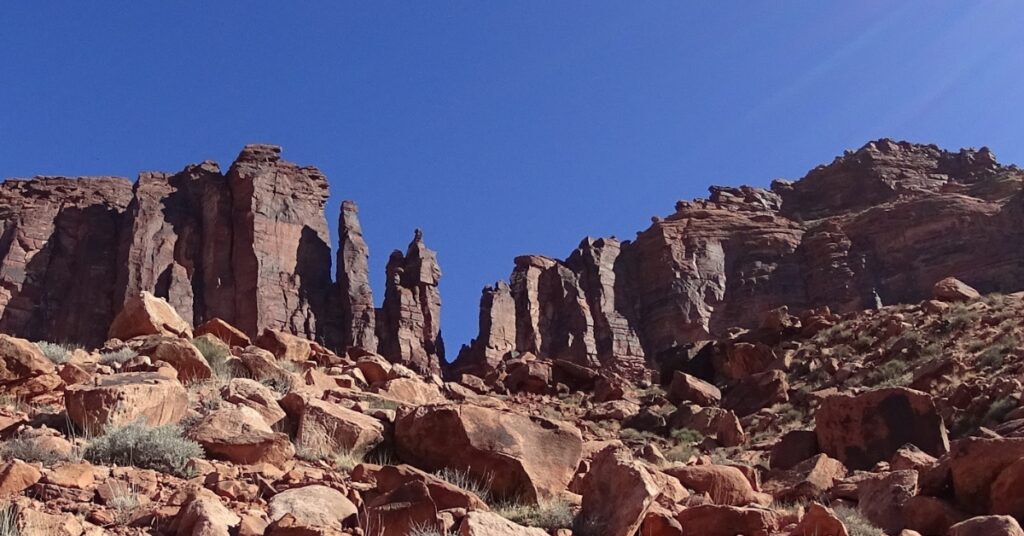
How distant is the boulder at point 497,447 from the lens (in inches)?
318

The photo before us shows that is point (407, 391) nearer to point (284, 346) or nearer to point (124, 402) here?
point (284, 346)

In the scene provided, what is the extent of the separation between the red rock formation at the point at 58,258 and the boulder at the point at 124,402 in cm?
5446

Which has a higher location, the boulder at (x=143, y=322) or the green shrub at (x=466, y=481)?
the boulder at (x=143, y=322)

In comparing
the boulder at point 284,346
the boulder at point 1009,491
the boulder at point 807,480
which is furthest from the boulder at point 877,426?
the boulder at point 284,346

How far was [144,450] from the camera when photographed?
704 centimetres

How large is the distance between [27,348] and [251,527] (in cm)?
577

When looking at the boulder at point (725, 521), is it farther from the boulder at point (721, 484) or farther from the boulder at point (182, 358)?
the boulder at point (182, 358)

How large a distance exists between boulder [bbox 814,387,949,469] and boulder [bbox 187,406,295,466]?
8163mm

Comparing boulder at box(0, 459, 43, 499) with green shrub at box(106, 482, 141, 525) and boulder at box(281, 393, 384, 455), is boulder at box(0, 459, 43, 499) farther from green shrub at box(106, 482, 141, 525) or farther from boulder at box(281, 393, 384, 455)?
boulder at box(281, 393, 384, 455)

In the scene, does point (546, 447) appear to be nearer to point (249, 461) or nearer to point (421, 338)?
point (249, 461)

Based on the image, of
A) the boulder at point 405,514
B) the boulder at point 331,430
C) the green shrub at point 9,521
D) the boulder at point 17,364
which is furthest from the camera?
the boulder at point 17,364

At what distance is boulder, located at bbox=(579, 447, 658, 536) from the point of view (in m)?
6.50

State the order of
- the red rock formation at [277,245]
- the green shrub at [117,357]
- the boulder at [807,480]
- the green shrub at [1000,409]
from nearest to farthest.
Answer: the boulder at [807,480] < the green shrub at [117,357] < the green shrub at [1000,409] < the red rock formation at [277,245]

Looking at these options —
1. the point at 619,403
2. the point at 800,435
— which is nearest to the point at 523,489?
the point at 800,435
